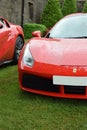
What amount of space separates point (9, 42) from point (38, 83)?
2656 mm

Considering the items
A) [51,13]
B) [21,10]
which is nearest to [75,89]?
[21,10]

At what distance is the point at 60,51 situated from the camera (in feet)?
17.0

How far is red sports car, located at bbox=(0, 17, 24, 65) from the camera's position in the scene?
7159 mm

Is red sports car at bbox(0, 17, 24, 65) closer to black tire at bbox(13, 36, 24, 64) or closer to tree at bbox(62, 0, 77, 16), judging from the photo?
black tire at bbox(13, 36, 24, 64)

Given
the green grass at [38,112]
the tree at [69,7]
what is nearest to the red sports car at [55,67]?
the green grass at [38,112]

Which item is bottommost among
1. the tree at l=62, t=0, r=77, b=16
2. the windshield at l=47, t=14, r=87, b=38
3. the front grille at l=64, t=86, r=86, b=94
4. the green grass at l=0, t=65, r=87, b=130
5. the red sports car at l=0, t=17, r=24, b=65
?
the tree at l=62, t=0, r=77, b=16

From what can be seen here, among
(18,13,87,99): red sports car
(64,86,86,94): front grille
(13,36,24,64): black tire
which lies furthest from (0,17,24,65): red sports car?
(64,86,86,94): front grille

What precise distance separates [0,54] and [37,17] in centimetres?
1368

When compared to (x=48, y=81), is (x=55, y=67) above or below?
above

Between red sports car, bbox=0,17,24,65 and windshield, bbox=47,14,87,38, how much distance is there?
1.29 meters

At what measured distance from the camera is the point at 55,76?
187 inches

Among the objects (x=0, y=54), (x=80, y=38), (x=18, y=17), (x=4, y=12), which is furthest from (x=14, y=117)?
(x=18, y=17)

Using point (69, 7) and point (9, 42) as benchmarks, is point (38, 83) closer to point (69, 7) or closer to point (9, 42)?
point (9, 42)

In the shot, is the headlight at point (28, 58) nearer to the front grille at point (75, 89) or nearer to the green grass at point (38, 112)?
the green grass at point (38, 112)
